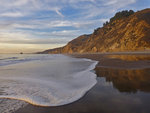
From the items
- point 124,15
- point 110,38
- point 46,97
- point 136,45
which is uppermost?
point 124,15

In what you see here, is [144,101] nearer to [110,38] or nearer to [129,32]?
[129,32]

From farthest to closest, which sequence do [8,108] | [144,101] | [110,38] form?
[110,38]
[144,101]
[8,108]

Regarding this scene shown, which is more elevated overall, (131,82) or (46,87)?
(131,82)

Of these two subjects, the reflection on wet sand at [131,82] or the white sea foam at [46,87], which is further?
the reflection on wet sand at [131,82]

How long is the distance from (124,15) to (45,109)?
249ft

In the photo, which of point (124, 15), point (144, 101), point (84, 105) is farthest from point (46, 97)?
point (124, 15)

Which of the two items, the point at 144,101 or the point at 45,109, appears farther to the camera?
the point at 144,101

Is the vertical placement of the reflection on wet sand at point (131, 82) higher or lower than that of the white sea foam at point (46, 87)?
higher

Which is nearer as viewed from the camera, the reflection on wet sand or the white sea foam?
the white sea foam

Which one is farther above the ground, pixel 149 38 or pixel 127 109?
pixel 149 38

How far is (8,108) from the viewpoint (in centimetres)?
338

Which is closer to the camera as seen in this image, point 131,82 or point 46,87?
point 46,87

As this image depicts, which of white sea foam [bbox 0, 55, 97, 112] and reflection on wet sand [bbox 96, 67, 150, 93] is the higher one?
reflection on wet sand [bbox 96, 67, 150, 93]

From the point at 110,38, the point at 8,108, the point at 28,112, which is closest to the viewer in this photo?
the point at 28,112
